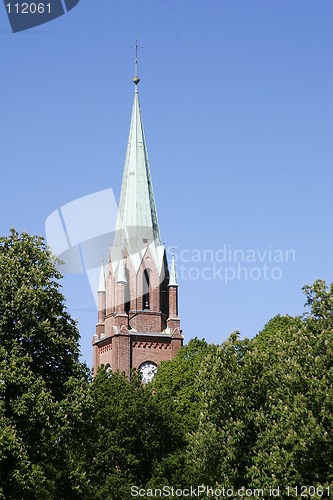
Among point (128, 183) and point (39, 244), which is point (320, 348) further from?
point (128, 183)

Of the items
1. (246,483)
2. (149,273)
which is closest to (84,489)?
(246,483)

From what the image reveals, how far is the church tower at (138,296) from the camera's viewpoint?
8619 centimetres

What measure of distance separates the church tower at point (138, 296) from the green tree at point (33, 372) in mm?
45820

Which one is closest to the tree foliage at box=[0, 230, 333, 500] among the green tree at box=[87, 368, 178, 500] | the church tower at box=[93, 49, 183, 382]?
the green tree at box=[87, 368, 178, 500]

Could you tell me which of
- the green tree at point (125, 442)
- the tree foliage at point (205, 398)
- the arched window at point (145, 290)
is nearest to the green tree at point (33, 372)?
the tree foliage at point (205, 398)

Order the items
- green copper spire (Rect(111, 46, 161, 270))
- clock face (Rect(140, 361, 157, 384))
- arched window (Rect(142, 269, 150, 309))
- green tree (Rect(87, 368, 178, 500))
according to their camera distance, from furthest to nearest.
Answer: green copper spire (Rect(111, 46, 161, 270)) → arched window (Rect(142, 269, 150, 309)) → clock face (Rect(140, 361, 157, 384)) → green tree (Rect(87, 368, 178, 500))

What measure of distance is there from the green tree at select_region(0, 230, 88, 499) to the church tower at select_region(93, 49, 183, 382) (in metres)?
45.8

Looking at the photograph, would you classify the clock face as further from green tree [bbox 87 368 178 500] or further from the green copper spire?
green tree [bbox 87 368 178 500]

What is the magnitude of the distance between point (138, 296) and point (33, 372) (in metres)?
50.4

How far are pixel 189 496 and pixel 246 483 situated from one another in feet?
36.6

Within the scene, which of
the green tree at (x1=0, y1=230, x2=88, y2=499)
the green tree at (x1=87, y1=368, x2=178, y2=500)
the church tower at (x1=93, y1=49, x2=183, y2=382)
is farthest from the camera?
the church tower at (x1=93, y1=49, x2=183, y2=382)

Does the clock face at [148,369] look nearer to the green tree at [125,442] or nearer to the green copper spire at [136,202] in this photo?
the green copper spire at [136,202]

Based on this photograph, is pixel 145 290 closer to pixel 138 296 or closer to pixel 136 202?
pixel 138 296

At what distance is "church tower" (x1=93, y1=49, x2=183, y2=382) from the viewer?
283 feet
